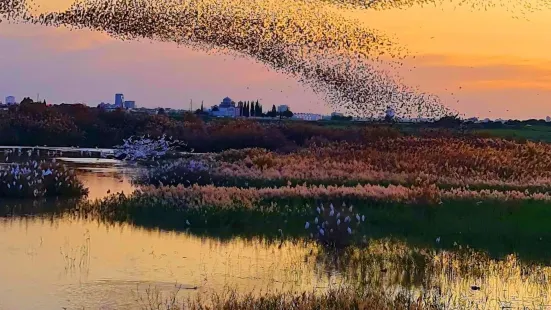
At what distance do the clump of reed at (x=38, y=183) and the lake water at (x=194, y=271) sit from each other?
6673 mm

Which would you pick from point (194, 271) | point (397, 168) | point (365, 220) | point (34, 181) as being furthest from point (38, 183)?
point (397, 168)

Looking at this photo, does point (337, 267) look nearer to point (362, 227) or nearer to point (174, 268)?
point (174, 268)

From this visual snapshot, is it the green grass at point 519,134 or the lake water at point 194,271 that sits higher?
the green grass at point 519,134

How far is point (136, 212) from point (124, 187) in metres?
9.49

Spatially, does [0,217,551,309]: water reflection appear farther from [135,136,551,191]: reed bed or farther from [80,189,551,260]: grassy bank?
[135,136,551,191]: reed bed

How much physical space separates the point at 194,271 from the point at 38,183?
517 inches

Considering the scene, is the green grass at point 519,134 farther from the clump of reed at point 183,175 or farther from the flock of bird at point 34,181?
the flock of bird at point 34,181

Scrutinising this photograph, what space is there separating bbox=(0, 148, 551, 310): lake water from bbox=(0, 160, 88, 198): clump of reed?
6.67m

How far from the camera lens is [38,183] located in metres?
27.3

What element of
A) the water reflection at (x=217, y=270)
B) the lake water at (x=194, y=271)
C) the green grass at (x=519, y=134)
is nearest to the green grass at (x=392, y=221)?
the water reflection at (x=217, y=270)

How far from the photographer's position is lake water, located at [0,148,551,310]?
13.8 meters

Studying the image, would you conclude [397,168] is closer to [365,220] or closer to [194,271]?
[365,220]

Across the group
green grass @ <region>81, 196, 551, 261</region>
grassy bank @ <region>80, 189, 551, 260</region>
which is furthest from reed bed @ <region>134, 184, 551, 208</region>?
green grass @ <region>81, 196, 551, 261</region>

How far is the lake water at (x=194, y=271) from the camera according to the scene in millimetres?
13758
